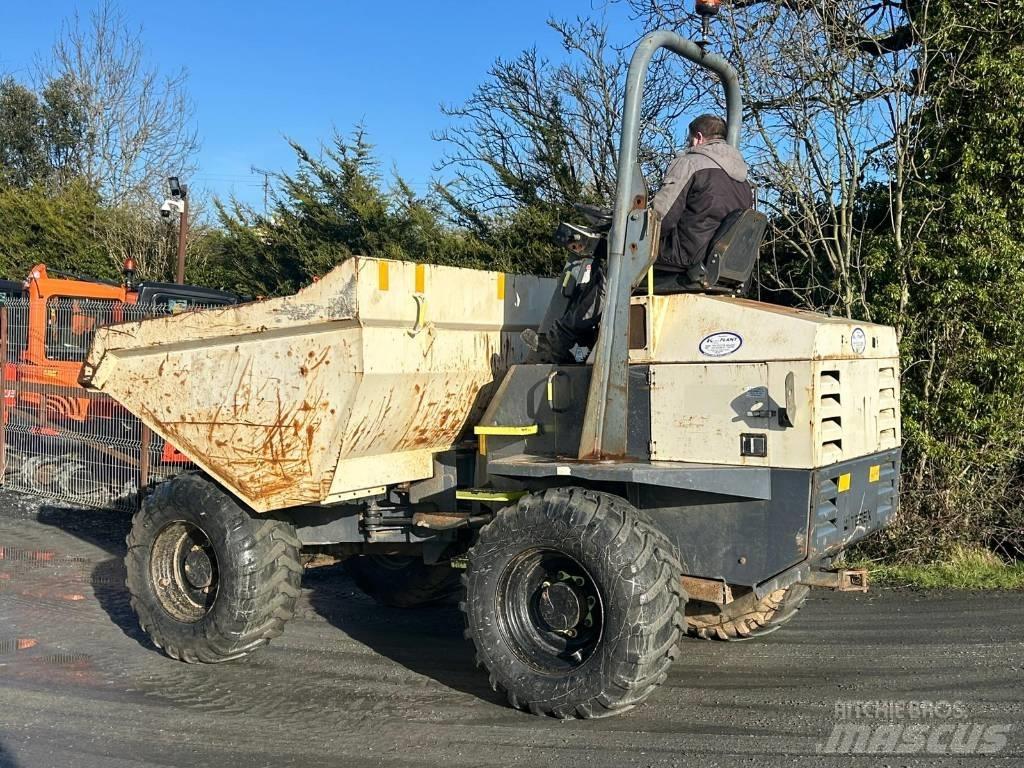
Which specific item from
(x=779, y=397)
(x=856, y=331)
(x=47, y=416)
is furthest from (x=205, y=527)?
(x=47, y=416)

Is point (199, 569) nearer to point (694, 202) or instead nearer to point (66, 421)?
point (694, 202)

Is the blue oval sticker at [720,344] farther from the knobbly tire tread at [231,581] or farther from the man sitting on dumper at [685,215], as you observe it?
the knobbly tire tread at [231,581]

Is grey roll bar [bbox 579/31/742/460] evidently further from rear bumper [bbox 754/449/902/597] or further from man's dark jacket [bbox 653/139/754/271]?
rear bumper [bbox 754/449/902/597]

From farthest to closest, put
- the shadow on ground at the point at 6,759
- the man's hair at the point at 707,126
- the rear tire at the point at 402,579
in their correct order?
the rear tire at the point at 402,579 < the man's hair at the point at 707,126 < the shadow on ground at the point at 6,759

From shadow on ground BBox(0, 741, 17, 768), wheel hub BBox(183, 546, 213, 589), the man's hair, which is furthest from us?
wheel hub BBox(183, 546, 213, 589)

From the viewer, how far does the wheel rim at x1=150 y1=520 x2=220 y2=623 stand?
568 cm

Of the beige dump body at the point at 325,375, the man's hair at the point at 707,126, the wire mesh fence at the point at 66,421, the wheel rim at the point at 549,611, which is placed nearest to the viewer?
the wheel rim at the point at 549,611

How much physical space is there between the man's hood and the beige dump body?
4.62ft

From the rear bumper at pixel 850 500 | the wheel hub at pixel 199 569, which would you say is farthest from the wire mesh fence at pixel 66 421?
the rear bumper at pixel 850 500

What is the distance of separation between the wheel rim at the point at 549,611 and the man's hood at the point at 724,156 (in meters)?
2.14

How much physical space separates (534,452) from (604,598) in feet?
3.18

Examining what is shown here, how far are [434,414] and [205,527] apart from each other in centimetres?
146

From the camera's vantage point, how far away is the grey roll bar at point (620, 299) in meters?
4.66

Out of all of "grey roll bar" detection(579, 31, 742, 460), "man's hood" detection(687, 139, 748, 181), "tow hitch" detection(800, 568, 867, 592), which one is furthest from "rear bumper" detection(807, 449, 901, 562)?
"man's hood" detection(687, 139, 748, 181)
